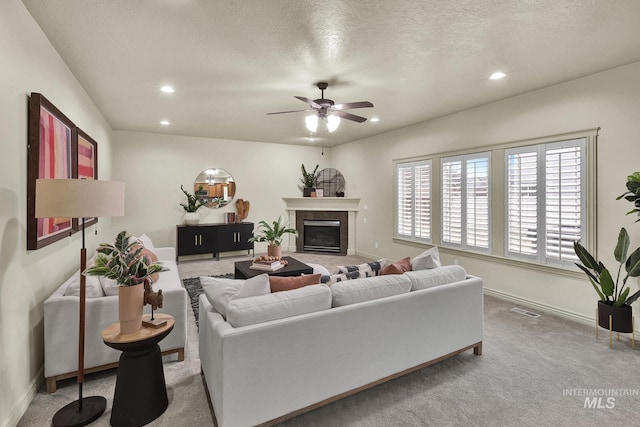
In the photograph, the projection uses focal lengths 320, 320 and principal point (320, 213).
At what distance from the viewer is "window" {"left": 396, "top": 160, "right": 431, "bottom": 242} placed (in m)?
5.44

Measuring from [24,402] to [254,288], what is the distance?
1.61m

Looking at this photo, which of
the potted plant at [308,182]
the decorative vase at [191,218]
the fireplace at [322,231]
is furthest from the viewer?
the potted plant at [308,182]

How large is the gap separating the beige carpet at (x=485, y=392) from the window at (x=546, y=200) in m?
1.10

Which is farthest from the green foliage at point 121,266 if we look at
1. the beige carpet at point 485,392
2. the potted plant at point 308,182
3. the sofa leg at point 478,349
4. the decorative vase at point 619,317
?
the potted plant at point 308,182

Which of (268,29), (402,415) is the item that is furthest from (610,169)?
(268,29)

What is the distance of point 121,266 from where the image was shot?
1940 millimetres

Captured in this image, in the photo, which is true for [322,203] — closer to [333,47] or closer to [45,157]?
[333,47]

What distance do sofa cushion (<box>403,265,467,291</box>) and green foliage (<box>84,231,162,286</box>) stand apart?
1.81 meters

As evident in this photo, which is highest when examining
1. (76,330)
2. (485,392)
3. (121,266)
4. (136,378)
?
(121,266)

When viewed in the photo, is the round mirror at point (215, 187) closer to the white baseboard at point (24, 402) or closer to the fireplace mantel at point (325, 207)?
the fireplace mantel at point (325, 207)

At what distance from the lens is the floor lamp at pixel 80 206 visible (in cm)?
177

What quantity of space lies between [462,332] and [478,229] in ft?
7.89

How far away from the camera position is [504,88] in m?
3.81

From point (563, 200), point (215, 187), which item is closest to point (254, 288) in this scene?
point (563, 200)
